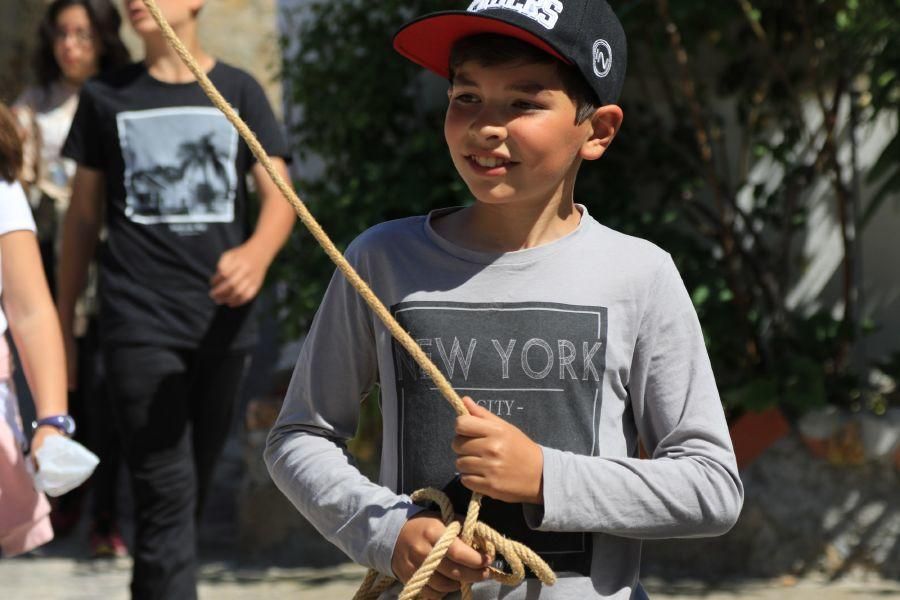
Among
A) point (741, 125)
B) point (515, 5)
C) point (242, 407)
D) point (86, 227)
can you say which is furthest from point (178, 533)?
point (242, 407)

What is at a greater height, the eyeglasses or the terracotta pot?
the eyeglasses

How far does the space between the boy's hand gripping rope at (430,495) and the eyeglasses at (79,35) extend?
336cm

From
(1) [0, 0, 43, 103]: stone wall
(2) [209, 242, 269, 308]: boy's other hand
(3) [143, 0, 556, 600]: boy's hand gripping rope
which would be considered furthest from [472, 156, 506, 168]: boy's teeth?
(1) [0, 0, 43, 103]: stone wall

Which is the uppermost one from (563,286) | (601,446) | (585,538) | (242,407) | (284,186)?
(284,186)

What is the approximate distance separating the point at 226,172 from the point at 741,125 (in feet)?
7.63

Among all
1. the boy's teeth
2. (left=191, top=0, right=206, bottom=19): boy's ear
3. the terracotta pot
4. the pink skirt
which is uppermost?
(left=191, top=0, right=206, bottom=19): boy's ear

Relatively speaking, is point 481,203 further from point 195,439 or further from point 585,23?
point 195,439

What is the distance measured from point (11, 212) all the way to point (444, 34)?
3.75 feet

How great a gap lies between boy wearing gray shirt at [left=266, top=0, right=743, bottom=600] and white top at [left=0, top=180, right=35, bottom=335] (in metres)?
0.97

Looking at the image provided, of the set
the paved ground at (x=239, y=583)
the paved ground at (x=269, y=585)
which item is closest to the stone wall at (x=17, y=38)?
the paved ground at (x=239, y=583)

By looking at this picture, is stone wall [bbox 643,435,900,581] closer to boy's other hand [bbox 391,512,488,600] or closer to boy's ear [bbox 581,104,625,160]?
boy's ear [bbox 581,104,625,160]

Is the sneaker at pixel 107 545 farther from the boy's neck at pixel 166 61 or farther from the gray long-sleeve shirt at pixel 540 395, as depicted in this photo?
the gray long-sleeve shirt at pixel 540 395

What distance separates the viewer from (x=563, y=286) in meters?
2.08

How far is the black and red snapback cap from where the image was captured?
200 centimetres
